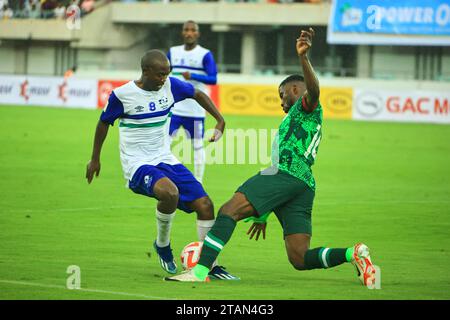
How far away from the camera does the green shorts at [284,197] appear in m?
8.99

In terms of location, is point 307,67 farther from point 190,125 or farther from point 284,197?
point 190,125

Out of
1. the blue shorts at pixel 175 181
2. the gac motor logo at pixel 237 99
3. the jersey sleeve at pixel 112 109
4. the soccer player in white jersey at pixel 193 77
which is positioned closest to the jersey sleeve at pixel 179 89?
the jersey sleeve at pixel 112 109

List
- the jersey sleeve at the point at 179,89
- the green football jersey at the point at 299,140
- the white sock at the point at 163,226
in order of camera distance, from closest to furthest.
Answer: the green football jersey at the point at 299,140 < the white sock at the point at 163,226 < the jersey sleeve at the point at 179,89

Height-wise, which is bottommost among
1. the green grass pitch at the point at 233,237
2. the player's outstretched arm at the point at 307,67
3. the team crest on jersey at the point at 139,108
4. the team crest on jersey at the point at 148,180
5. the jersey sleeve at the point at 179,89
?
the green grass pitch at the point at 233,237

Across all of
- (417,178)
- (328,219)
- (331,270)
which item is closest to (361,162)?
(417,178)

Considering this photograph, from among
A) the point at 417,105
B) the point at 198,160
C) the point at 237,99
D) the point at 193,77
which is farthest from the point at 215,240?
the point at 237,99

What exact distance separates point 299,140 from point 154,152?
5.44ft

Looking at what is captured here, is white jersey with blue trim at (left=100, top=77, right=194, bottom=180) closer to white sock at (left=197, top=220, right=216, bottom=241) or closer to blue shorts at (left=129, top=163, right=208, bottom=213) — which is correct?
blue shorts at (left=129, top=163, right=208, bottom=213)

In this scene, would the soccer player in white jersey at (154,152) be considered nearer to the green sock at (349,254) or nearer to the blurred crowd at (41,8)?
the green sock at (349,254)

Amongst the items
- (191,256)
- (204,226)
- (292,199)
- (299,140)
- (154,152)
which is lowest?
(191,256)

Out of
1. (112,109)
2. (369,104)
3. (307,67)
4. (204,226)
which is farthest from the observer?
(369,104)

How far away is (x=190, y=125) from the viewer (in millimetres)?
16922

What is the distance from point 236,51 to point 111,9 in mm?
7413

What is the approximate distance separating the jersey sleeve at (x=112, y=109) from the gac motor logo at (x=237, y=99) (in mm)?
29819
